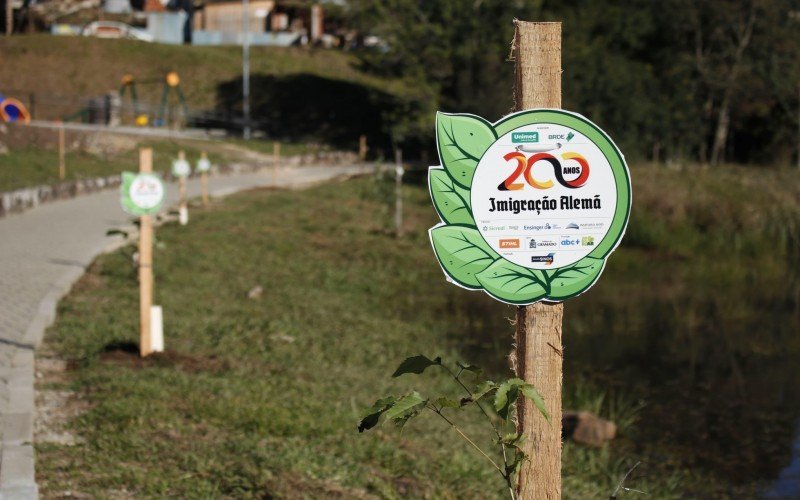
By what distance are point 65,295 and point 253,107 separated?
3691 centimetres

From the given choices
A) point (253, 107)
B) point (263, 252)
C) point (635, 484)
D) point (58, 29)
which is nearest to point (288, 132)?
point (253, 107)

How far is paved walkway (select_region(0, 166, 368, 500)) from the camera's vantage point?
612 centimetres

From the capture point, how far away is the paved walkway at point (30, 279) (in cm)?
612

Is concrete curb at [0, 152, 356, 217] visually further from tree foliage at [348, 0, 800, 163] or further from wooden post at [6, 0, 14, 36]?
wooden post at [6, 0, 14, 36]

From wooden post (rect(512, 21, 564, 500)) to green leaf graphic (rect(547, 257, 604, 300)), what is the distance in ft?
0.20

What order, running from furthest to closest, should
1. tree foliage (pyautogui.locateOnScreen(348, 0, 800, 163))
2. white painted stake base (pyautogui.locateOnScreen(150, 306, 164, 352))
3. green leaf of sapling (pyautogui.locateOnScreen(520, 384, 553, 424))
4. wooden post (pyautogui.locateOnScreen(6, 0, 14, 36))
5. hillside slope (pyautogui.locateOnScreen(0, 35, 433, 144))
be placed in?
wooden post (pyautogui.locateOnScreen(6, 0, 14, 36)), hillside slope (pyautogui.locateOnScreen(0, 35, 433, 144)), tree foliage (pyautogui.locateOnScreen(348, 0, 800, 163)), white painted stake base (pyautogui.locateOnScreen(150, 306, 164, 352)), green leaf of sapling (pyautogui.locateOnScreen(520, 384, 553, 424))

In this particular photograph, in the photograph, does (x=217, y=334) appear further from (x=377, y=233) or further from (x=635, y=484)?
(x=377, y=233)

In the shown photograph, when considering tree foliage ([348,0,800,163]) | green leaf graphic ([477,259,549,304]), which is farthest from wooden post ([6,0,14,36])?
green leaf graphic ([477,259,549,304])

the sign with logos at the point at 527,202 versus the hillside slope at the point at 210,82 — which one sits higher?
the hillside slope at the point at 210,82

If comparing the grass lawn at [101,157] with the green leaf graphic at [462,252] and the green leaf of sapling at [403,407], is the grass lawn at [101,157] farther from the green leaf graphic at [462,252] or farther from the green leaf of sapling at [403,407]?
the green leaf graphic at [462,252]

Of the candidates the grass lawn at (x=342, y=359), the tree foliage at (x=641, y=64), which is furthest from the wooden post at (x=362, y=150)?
the grass lawn at (x=342, y=359)

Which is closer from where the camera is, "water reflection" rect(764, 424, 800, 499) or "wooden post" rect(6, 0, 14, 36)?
"water reflection" rect(764, 424, 800, 499)

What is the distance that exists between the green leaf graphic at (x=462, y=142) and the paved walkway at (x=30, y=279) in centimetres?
290

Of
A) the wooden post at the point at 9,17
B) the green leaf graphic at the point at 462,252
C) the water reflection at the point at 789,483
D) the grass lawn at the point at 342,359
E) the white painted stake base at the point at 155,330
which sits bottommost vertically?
the water reflection at the point at 789,483
